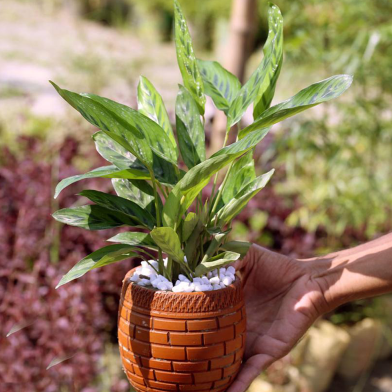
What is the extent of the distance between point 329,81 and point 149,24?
14.4 m

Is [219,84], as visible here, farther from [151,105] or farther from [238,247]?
[238,247]

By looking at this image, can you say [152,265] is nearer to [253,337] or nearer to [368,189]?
[253,337]

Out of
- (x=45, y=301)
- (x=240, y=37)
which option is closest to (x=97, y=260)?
(x=45, y=301)

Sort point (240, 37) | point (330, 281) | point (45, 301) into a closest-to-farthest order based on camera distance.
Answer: point (330, 281) < point (45, 301) < point (240, 37)

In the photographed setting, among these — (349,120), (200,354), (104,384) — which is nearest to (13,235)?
(104,384)

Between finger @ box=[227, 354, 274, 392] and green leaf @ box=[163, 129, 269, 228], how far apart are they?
0.35 metres

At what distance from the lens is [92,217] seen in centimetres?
105

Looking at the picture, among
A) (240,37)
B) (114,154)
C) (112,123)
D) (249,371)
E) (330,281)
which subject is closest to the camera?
(112,123)

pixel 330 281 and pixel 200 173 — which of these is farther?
pixel 330 281

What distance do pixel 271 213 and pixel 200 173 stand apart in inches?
74.5

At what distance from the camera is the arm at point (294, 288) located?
121cm

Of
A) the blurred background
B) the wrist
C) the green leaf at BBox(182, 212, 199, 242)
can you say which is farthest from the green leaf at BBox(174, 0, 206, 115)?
the blurred background

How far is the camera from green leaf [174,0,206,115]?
1048 millimetres

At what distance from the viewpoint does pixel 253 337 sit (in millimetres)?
1249
